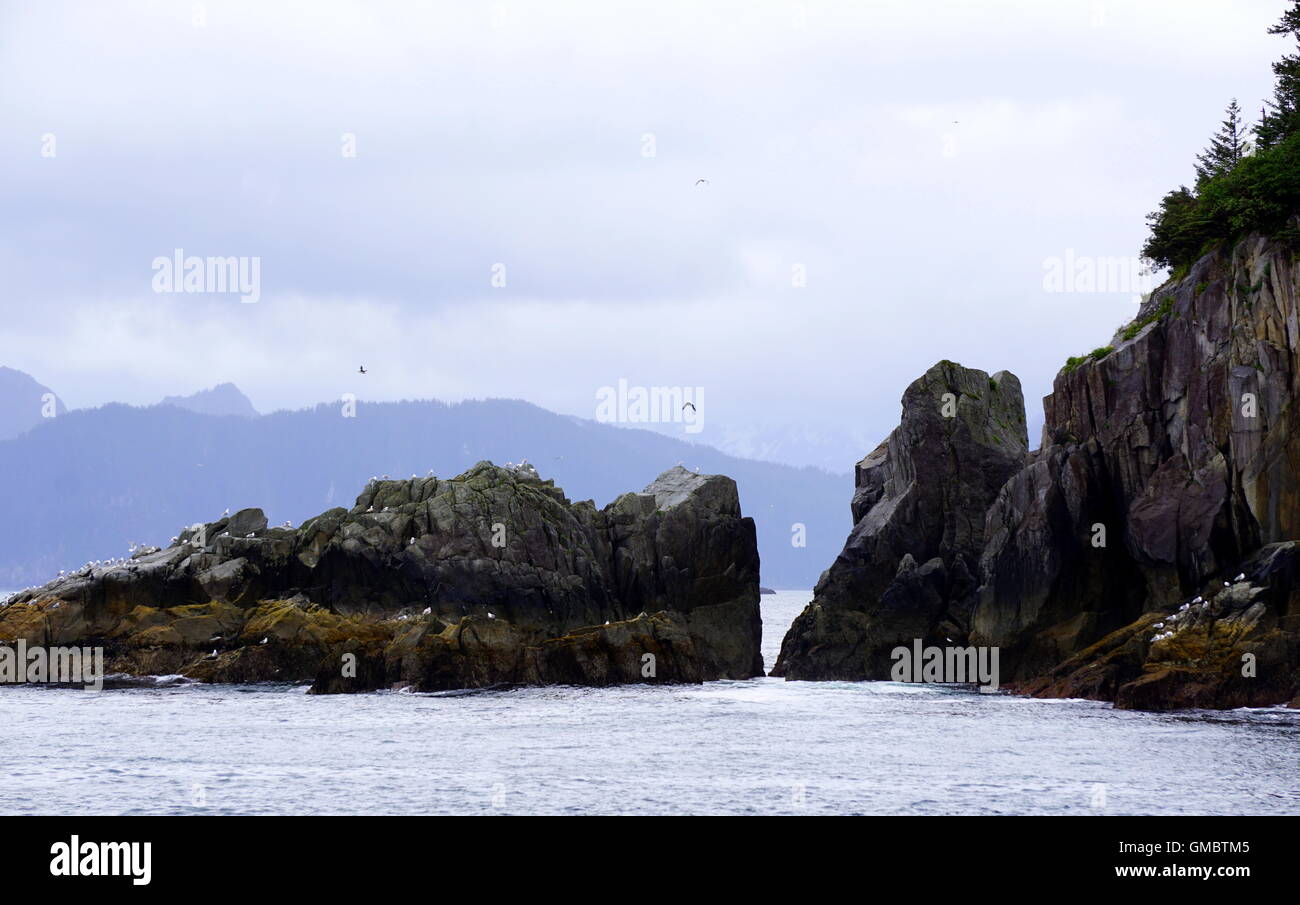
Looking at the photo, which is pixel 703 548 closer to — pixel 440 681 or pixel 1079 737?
pixel 440 681

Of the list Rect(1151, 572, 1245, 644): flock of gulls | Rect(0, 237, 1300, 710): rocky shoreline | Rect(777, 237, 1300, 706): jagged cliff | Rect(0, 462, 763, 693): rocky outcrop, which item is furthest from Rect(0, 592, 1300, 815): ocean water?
Rect(0, 462, 763, 693): rocky outcrop

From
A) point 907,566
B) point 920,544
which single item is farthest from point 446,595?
point 920,544

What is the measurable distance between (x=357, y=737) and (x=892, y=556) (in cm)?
3680

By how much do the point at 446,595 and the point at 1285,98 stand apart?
173 ft

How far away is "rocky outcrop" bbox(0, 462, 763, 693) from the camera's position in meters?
76.2

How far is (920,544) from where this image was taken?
82500 mm

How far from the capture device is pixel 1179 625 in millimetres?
61594

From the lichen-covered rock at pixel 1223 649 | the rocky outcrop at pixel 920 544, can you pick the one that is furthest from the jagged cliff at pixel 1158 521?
the rocky outcrop at pixel 920 544

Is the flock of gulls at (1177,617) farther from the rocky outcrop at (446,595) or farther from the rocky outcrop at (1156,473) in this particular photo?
the rocky outcrop at (446,595)

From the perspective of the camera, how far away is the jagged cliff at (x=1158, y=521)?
59938 mm

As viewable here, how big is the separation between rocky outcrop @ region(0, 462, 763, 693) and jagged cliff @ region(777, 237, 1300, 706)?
350 inches

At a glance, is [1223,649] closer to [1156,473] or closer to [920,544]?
[1156,473]

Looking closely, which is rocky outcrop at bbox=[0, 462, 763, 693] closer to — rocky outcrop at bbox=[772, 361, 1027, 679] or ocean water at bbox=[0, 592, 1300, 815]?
ocean water at bbox=[0, 592, 1300, 815]
